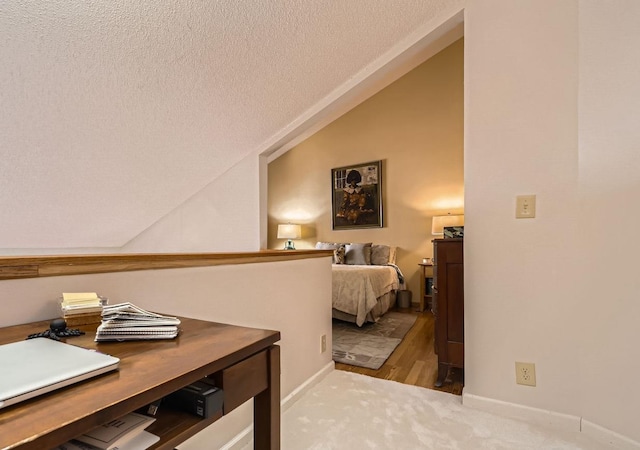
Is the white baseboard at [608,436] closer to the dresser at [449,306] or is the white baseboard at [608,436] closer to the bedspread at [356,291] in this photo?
the dresser at [449,306]

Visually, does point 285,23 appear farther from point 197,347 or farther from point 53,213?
point 53,213

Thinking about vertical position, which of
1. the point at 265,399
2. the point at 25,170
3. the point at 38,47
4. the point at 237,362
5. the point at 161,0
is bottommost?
the point at 265,399

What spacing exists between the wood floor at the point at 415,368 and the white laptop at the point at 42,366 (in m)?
2.02

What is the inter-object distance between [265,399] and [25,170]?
6.05 feet

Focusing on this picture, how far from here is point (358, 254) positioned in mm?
4840

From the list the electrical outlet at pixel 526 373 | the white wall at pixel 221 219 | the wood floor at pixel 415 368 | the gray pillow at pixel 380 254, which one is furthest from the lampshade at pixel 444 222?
the white wall at pixel 221 219

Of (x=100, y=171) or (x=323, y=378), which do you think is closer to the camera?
(x=100, y=171)

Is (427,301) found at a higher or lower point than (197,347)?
lower

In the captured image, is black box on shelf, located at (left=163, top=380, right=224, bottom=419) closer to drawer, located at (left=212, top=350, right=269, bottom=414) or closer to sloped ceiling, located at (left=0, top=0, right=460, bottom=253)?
drawer, located at (left=212, top=350, right=269, bottom=414)

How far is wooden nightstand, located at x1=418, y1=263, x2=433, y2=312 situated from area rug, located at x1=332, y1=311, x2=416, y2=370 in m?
0.29

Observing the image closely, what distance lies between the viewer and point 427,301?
4.45m

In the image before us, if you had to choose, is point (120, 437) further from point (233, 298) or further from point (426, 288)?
point (426, 288)

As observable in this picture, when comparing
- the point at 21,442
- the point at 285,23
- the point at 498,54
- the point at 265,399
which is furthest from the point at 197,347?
the point at 498,54

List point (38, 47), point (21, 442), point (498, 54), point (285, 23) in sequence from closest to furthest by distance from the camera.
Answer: point (21, 442) → point (38, 47) → point (285, 23) → point (498, 54)
